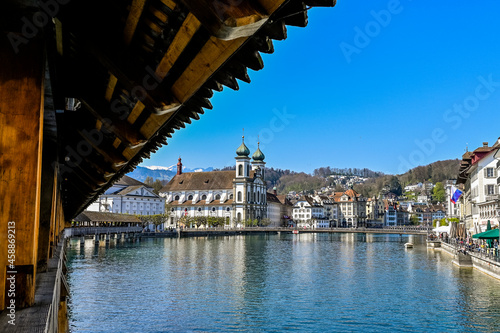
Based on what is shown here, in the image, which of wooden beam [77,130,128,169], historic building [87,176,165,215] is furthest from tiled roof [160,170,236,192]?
wooden beam [77,130,128,169]

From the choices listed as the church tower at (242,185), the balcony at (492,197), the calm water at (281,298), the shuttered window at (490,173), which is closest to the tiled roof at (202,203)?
the church tower at (242,185)

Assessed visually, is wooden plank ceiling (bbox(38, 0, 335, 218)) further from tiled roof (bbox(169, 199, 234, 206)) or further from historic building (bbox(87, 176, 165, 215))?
tiled roof (bbox(169, 199, 234, 206))

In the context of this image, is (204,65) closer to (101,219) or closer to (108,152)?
(108,152)

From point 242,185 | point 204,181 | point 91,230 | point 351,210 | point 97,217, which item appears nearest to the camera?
point 91,230

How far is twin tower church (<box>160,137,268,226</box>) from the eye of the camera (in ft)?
431

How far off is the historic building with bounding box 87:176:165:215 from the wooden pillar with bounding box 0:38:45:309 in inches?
4117

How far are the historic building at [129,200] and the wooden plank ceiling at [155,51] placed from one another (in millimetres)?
102488

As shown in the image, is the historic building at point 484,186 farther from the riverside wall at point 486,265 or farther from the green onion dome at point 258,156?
the green onion dome at point 258,156

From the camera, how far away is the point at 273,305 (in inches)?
885

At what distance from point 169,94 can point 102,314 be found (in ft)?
57.6

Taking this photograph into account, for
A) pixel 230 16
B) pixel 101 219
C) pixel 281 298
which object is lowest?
pixel 281 298

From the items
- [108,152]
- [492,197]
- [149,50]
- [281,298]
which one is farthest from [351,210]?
[149,50]

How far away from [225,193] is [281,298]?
114m

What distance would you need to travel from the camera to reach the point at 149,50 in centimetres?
463
